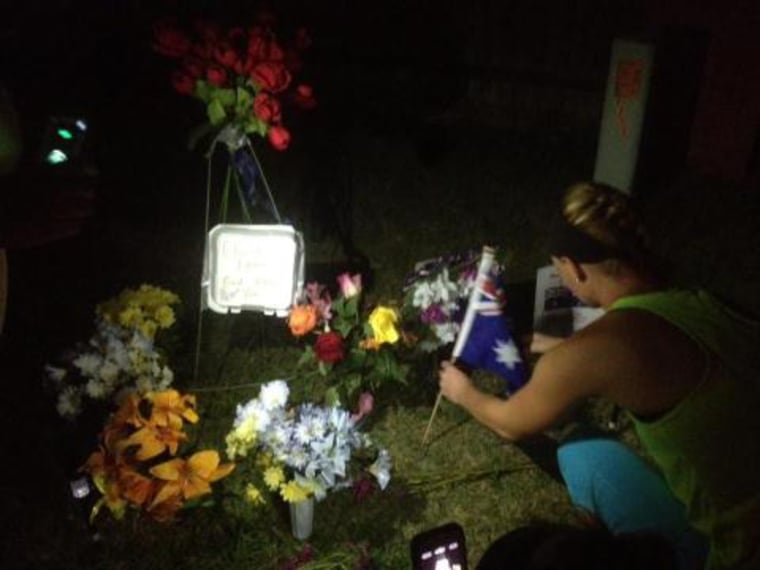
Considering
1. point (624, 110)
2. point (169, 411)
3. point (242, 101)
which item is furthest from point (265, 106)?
point (624, 110)

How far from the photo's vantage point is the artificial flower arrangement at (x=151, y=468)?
9.88 feet

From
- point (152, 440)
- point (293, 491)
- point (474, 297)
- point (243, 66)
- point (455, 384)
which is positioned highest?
point (243, 66)

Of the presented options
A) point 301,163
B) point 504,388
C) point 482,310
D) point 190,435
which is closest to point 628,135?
point 504,388

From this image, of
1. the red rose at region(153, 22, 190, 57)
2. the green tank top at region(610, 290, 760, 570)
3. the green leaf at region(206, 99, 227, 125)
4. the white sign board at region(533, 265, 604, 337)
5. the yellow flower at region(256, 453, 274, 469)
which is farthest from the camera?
the white sign board at region(533, 265, 604, 337)

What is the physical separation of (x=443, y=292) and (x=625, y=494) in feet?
4.54

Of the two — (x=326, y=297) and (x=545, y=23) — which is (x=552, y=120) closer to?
(x=545, y=23)

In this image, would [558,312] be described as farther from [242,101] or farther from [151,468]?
[151,468]

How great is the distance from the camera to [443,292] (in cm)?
378

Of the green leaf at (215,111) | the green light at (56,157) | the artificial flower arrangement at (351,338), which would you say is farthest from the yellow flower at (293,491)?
the green light at (56,157)

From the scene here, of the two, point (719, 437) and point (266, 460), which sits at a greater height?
point (719, 437)

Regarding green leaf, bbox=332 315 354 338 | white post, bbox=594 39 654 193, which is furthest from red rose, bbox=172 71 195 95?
white post, bbox=594 39 654 193

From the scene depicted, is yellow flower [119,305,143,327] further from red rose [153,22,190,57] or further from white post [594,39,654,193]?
white post [594,39,654,193]

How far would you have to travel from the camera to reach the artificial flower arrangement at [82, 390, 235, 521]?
3.01m

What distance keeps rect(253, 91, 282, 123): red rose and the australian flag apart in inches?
52.0
